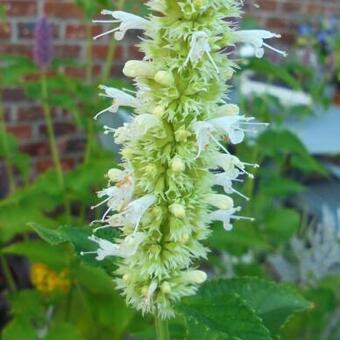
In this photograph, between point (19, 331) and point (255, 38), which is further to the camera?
point (19, 331)

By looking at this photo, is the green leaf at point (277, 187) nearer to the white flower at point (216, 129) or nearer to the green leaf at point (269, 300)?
the green leaf at point (269, 300)

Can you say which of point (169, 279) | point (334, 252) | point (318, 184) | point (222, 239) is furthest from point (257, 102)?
point (169, 279)

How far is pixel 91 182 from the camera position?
→ 5.61 ft

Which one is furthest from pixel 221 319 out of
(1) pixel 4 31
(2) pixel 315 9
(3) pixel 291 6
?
(2) pixel 315 9

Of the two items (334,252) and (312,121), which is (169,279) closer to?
(334,252)

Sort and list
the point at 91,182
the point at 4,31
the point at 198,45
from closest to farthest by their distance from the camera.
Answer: the point at 198,45, the point at 91,182, the point at 4,31

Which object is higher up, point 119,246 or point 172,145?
point 172,145

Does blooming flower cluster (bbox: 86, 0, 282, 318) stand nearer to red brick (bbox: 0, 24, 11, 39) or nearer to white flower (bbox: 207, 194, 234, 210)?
white flower (bbox: 207, 194, 234, 210)

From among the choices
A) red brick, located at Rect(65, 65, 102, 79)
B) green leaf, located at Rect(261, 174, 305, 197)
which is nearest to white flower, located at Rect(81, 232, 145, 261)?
green leaf, located at Rect(261, 174, 305, 197)

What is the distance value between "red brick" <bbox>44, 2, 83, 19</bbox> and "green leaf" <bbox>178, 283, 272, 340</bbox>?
202cm

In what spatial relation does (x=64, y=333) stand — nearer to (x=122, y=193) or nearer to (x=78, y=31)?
(x=122, y=193)

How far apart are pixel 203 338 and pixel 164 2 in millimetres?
421

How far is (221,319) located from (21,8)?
6.80 feet

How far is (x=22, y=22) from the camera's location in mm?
2719
